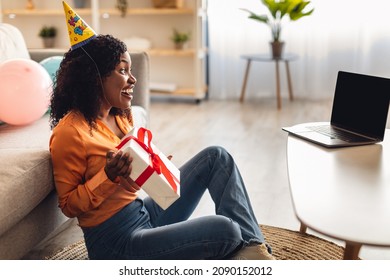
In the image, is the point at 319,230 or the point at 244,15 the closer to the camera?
the point at 319,230

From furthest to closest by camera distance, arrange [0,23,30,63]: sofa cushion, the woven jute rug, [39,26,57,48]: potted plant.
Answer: [39,26,57,48]: potted plant
[0,23,30,63]: sofa cushion
the woven jute rug

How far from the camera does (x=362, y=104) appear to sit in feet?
6.00

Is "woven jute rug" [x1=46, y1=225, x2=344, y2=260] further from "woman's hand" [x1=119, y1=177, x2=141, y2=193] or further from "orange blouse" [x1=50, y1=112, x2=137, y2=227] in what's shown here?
"woman's hand" [x1=119, y1=177, x2=141, y2=193]

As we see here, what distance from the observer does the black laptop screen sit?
68.7 inches

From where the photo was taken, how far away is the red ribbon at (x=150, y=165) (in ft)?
4.44

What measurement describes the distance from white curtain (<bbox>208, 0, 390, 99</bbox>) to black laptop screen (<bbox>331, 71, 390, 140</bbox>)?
2.80 m

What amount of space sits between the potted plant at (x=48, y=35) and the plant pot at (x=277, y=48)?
1881mm

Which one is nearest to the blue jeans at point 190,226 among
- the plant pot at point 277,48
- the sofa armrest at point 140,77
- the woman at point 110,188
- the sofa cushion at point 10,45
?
the woman at point 110,188

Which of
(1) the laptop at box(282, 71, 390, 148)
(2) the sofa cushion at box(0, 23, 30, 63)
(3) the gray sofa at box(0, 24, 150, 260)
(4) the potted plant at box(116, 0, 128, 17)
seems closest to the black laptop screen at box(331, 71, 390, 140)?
(1) the laptop at box(282, 71, 390, 148)

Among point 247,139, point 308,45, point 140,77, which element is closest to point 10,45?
point 140,77

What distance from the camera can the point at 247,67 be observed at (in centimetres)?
459

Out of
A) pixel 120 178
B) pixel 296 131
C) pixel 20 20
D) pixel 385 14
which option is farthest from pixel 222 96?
pixel 120 178
